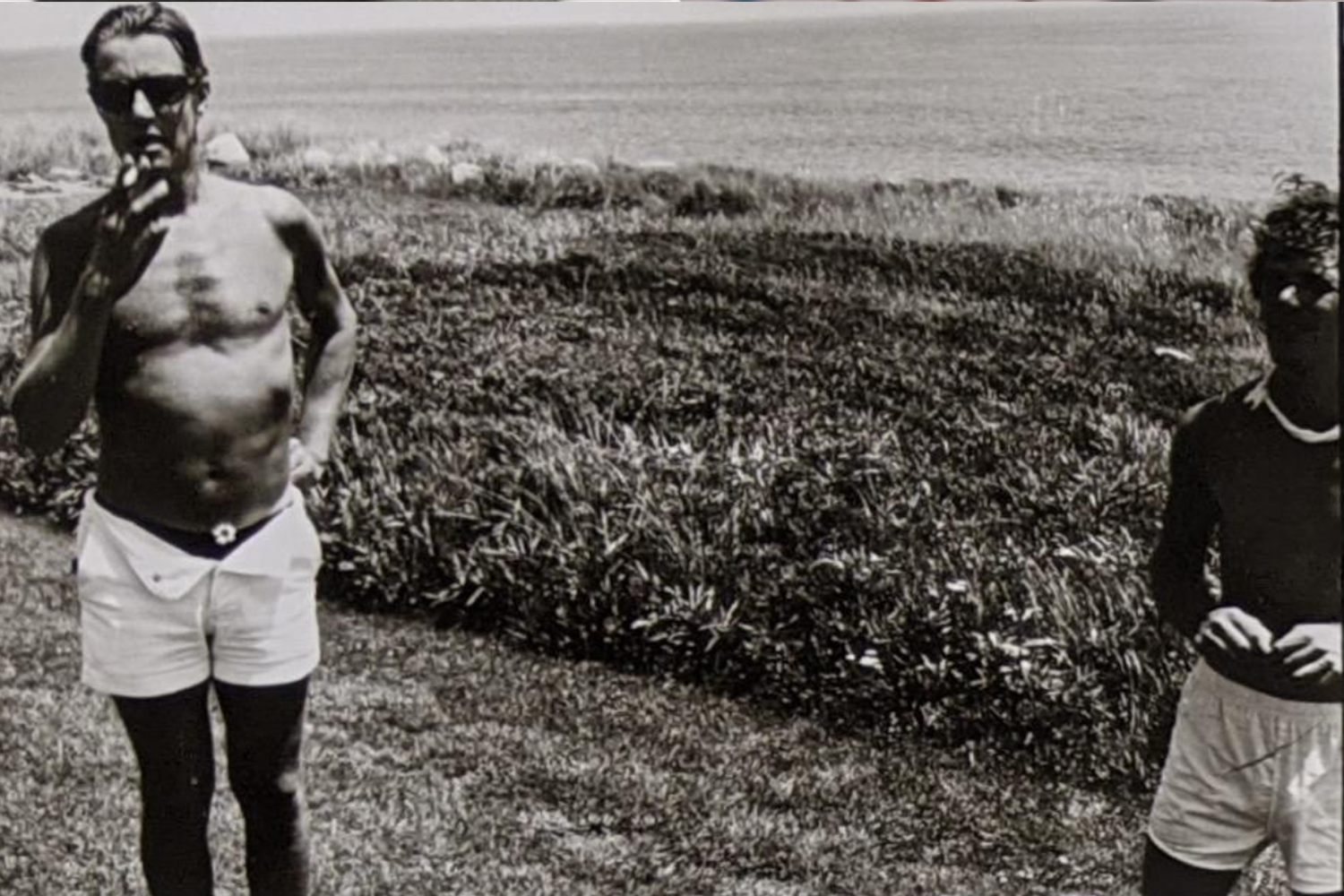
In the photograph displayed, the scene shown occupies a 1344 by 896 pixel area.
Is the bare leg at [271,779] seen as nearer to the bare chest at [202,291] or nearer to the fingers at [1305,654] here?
the bare chest at [202,291]

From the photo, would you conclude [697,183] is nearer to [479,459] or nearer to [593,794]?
[479,459]

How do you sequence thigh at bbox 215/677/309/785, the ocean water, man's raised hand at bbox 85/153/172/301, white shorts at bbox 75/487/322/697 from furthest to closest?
1. the ocean water
2. thigh at bbox 215/677/309/785
3. white shorts at bbox 75/487/322/697
4. man's raised hand at bbox 85/153/172/301

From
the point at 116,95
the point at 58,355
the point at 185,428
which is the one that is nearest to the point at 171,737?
the point at 185,428

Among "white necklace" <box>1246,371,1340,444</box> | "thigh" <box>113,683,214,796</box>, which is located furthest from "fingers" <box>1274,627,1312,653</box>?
"thigh" <box>113,683,214,796</box>

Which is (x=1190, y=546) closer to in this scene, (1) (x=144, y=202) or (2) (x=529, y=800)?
(2) (x=529, y=800)

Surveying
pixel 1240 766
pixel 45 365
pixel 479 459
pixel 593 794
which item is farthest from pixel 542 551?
pixel 1240 766

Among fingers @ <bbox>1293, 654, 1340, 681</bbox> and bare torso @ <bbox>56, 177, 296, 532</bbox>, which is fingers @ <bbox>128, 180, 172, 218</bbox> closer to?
bare torso @ <bbox>56, 177, 296, 532</bbox>
